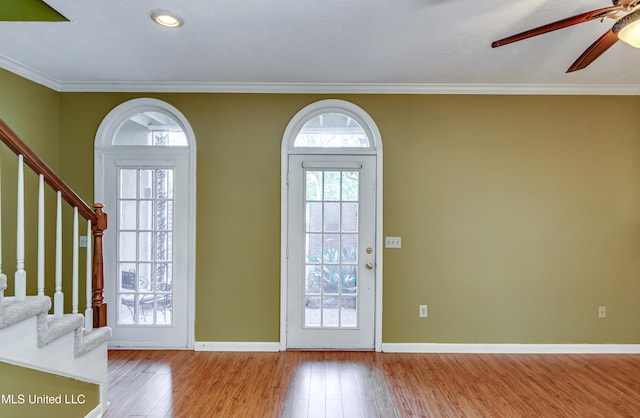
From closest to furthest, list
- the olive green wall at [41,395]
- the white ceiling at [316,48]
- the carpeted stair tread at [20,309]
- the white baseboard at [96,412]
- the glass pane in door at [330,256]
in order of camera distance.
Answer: the carpeted stair tread at [20,309], the olive green wall at [41,395], the white ceiling at [316,48], the white baseboard at [96,412], the glass pane in door at [330,256]

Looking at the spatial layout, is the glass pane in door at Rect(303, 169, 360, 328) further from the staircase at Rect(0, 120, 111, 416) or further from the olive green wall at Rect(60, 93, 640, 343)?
the staircase at Rect(0, 120, 111, 416)

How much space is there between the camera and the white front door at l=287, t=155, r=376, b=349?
3.43 m

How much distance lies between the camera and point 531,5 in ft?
6.59

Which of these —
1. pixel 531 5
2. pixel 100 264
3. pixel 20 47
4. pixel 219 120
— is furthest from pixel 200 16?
pixel 531 5

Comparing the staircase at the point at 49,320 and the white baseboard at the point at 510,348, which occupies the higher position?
the staircase at the point at 49,320

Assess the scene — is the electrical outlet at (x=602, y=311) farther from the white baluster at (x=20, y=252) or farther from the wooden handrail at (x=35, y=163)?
the white baluster at (x=20, y=252)

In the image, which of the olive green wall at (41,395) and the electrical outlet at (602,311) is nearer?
the olive green wall at (41,395)

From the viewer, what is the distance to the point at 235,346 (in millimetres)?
3406

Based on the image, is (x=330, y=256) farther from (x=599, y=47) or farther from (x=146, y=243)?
(x=599, y=47)

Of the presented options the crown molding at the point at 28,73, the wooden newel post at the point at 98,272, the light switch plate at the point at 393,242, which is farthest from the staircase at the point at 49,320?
the light switch plate at the point at 393,242

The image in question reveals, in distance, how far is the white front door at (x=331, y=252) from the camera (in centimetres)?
343

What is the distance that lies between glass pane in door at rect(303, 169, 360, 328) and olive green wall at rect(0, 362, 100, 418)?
6.11 feet

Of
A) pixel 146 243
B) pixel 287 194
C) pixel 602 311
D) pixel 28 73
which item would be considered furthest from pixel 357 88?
pixel 602 311

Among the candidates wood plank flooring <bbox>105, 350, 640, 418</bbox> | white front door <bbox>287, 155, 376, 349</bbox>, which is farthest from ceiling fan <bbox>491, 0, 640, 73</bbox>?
wood plank flooring <bbox>105, 350, 640, 418</bbox>
